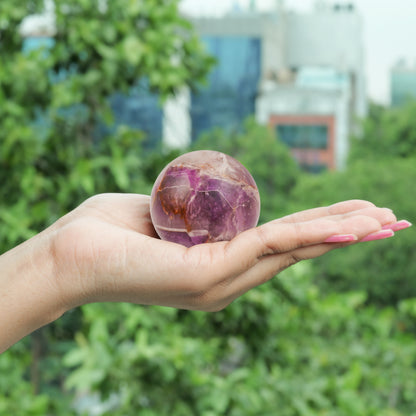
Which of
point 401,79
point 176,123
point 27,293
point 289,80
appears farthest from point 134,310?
point 401,79

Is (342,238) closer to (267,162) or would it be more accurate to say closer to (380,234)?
(380,234)

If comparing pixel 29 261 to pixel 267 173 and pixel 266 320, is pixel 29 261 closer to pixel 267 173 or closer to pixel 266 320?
pixel 266 320

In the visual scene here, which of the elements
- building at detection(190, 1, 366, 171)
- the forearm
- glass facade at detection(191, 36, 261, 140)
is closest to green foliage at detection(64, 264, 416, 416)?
the forearm

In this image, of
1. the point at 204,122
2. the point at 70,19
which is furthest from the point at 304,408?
the point at 204,122

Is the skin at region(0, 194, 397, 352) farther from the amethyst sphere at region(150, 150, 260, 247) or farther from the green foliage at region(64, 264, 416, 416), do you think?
the green foliage at region(64, 264, 416, 416)

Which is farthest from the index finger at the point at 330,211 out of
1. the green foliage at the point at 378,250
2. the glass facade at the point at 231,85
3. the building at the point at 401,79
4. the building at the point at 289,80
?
the building at the point at 401,79

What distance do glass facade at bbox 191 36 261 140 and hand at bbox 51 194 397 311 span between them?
34691mm

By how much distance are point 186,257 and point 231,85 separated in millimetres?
36846

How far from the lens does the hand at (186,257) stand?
1.30 meters

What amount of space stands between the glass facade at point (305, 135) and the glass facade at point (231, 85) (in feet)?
9.45

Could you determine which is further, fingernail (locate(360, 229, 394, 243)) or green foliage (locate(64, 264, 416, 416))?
green foliage (locate(64, 264, 416, 416))

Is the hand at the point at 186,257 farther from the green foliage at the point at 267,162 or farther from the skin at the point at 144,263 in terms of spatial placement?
the green foliage at the point at 267,162

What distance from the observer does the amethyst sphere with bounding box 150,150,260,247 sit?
56.9 inches

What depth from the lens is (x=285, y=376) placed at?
3332 millimetres
